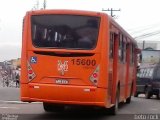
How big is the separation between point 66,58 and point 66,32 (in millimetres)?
735

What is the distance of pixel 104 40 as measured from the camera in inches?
584

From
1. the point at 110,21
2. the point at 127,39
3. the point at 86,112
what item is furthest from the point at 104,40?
the point at 127,39

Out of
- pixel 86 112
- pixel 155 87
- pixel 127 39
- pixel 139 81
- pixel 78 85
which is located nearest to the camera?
pixel 78 85

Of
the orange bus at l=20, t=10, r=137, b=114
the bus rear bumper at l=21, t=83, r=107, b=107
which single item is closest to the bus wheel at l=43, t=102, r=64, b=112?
the orange bus at l=20, t=10, r=137, b=114

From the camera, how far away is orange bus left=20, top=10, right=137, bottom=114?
14680 mm

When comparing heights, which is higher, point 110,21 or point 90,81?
point 110,21

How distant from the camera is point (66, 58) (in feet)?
48.8

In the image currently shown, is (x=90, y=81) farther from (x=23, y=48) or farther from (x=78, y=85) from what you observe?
(x=23, y=48)

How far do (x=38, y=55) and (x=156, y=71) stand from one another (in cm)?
1780

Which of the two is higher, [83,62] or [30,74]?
[83,62]

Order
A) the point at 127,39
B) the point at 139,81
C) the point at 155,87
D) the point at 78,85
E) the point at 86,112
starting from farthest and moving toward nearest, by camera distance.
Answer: the point at 139,81
the point at 155,87
the point at 127,39
the point at 86,112
the point at 78,85

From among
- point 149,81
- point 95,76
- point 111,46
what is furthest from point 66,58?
point 149,81

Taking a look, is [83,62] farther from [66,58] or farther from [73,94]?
[73,94]

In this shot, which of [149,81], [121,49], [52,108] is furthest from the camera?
[149,81]
